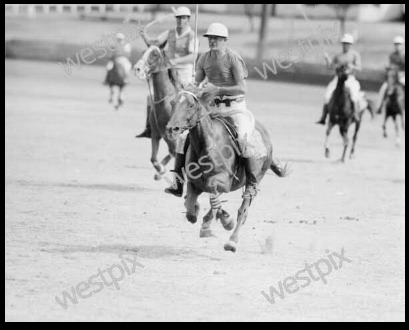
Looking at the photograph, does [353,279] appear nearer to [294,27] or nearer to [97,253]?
[97,253]

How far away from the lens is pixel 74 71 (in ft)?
197

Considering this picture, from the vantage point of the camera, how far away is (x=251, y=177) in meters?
13.7

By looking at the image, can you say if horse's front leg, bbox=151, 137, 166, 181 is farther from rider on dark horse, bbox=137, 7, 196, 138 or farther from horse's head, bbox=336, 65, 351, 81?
horse's head, bbox=336, 65, 351, 81

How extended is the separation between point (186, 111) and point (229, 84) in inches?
43.4

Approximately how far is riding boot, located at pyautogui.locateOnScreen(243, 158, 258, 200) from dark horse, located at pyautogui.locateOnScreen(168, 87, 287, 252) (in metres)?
0.07

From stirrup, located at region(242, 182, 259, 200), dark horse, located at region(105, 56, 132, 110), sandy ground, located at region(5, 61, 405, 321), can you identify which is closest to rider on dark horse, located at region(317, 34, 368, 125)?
sandy ground, located at region(5, 61, 405, 321)

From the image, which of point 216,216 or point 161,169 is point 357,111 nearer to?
point 161,169

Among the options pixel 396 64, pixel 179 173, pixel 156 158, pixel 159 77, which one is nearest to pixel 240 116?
pixel 179 173

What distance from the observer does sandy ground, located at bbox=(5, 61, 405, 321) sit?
35.4 ft
